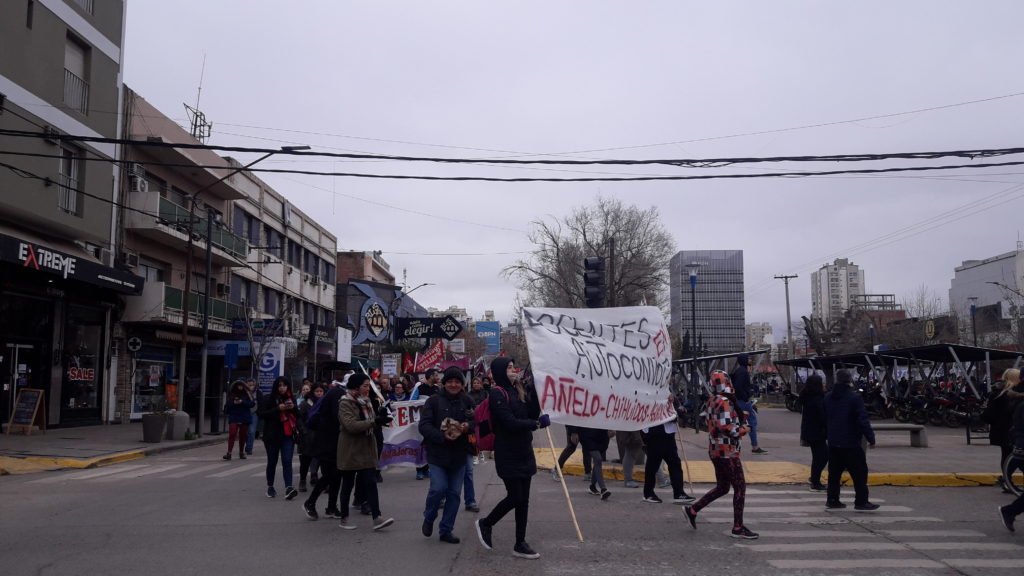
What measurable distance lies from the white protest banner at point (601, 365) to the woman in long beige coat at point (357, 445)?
1991 mm

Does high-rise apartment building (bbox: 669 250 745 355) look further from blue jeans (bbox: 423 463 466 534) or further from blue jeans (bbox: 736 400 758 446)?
blue jeans (bbox: 423 463 466 534)

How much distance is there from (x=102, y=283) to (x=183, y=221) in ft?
18.2

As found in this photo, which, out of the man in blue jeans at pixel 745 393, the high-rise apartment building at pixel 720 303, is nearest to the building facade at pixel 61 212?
the man in blue jeans at pixel 745 393

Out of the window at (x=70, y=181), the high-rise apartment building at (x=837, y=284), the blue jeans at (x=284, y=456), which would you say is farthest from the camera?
the high-rise apartment building at (x=837, y=284)

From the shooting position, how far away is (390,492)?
11664 mm

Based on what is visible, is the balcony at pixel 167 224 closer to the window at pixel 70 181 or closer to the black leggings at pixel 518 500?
the window at pixel 70 181

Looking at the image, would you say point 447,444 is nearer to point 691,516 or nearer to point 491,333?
point 691,516

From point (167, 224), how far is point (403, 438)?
781 inches

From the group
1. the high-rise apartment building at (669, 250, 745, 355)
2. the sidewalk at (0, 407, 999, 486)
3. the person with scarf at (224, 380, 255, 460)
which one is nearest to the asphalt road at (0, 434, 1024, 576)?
the sidewalk at (0, 407, 999, 486)

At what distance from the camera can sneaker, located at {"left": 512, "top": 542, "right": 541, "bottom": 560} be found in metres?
7.37

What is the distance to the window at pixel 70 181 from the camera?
23297mm

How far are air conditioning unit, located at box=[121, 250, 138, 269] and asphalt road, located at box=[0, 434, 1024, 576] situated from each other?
16.8 m

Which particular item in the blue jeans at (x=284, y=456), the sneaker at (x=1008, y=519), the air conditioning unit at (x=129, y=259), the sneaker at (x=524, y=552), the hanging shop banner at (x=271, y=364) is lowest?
the sneaker at (x=524, y=552)

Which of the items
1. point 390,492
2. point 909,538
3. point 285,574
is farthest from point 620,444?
point 285,574
